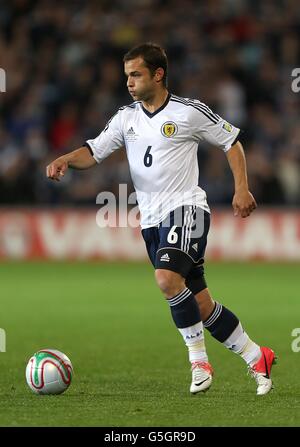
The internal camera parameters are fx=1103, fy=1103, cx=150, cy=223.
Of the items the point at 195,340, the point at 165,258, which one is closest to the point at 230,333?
the point at 195,340

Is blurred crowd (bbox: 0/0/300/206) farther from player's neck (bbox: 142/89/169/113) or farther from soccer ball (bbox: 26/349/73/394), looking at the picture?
soccer ball (bbox: 26/349/73/394)

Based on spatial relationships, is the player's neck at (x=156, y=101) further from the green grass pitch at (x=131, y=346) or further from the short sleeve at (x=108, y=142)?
the green grass pitch at (x=131, y=346)

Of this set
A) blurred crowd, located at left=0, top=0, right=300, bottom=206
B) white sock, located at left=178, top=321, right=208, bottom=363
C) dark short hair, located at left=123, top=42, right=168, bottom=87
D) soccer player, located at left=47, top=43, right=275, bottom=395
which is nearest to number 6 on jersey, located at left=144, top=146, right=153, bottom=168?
soccer player, located at left=47, top=43, right=275, bottom=395

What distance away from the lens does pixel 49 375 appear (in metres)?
6.90

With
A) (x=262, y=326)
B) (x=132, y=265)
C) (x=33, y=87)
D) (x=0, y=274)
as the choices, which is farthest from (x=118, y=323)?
(x=33, y=87)

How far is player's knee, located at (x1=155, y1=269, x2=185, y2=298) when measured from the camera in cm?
688

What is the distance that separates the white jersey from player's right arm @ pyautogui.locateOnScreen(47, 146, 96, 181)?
0.32m

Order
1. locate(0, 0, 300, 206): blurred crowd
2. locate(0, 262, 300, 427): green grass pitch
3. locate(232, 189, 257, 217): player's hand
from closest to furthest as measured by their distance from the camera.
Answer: locate(0, 262, 300, 427): green grass pitch < locate(232, 189, 257, 217): player's hand < locate(0, 0, 300, 206): blurred crowd

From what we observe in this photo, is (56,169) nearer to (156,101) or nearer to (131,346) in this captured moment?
(156,101)

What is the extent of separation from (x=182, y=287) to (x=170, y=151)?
91 centimetres

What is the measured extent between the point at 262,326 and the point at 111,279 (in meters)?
5.19

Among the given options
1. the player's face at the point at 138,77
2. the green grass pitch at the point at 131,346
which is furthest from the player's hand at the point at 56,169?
the green grass pitch at the point at 131,346

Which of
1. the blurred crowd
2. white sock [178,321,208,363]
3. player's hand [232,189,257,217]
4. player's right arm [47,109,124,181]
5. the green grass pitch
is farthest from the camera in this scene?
the blurred crowd

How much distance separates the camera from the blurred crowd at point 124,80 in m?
18.4
